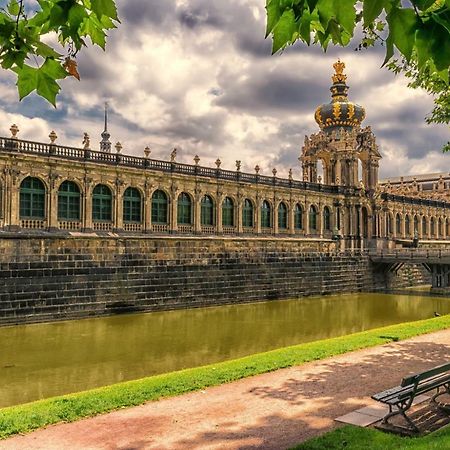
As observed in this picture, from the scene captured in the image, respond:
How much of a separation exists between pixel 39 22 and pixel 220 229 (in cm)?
3928

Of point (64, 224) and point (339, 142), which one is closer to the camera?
point (64, 224)

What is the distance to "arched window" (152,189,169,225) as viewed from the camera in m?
38.6

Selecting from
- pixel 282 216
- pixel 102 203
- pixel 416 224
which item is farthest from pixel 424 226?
pixel 102 203

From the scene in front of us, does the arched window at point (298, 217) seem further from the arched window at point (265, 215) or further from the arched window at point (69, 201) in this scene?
the arched window at point (69, 201)

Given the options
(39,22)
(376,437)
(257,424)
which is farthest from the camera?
(257,424)

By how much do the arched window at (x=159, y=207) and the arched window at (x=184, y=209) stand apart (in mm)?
1418

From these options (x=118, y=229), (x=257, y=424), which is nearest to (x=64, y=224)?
(x=118, y=229)

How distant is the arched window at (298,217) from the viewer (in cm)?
4991

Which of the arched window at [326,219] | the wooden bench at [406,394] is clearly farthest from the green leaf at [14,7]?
the arched window at [326,219]

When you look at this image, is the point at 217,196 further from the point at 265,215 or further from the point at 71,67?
the point at 71,67

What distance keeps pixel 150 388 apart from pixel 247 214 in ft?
112

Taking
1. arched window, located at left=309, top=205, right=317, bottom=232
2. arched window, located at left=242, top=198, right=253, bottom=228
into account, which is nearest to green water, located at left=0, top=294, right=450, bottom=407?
arched window, located at left=242, top=198, right=253, bottom=228

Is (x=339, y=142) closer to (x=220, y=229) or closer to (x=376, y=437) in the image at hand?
(x=220, y=229)

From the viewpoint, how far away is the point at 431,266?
45.7 meters
